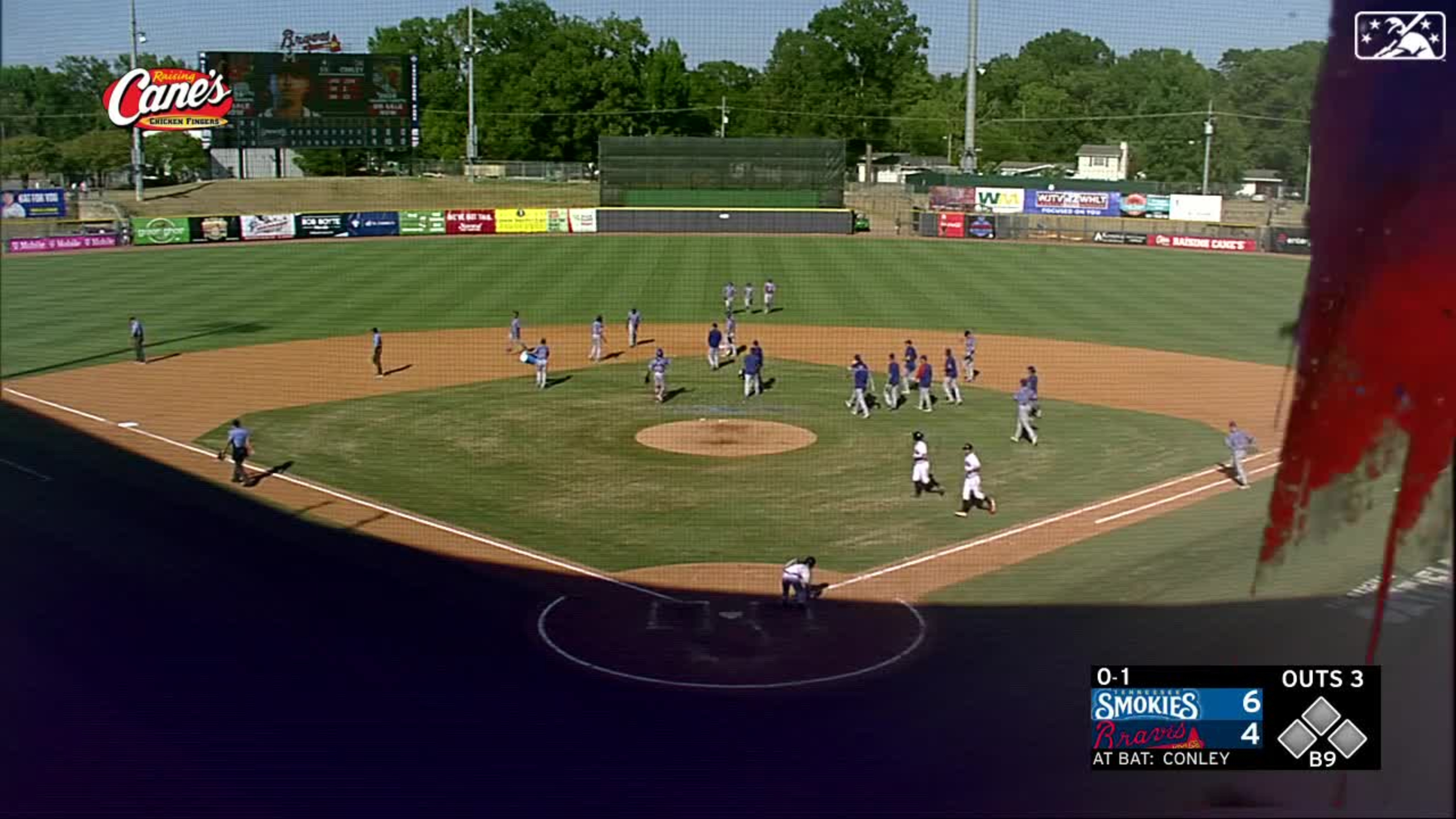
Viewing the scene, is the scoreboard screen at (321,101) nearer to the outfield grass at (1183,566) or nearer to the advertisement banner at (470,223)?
the advertisement banner at (470,223)

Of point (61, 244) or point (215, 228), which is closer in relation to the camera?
point (61, 244)

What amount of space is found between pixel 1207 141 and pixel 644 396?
17774mm

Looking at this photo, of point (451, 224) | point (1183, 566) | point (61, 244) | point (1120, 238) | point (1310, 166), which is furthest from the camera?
point (451, 224)

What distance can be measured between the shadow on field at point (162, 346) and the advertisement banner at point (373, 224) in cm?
1646

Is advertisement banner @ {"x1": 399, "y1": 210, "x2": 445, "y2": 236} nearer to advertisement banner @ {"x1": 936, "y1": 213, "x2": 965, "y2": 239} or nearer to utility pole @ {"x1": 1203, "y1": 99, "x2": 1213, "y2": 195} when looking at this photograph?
advertisement banner @ {"x1": 936, "y1": 213, "x2": 965, "y2": 239}

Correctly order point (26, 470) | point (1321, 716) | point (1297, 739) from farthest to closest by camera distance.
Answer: point (26, 470), point (1297, 739), point (1321, 716)

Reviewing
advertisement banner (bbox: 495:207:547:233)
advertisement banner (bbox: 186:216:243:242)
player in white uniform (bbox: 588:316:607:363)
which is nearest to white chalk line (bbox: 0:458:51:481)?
player in white uniform (bbox: 588:316:607:363)

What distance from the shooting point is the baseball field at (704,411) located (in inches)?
534

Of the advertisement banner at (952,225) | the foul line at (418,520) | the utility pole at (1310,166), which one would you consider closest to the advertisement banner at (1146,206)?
the advertisement banner at (952,225)

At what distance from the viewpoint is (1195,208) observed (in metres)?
45.5

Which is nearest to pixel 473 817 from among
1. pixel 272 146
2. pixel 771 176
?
pixel 272 146

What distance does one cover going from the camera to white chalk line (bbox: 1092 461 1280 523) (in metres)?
15.1

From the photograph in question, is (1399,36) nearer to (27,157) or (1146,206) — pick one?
(27,157)

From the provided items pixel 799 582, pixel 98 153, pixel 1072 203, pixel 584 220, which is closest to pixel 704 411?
pixel 799 582
